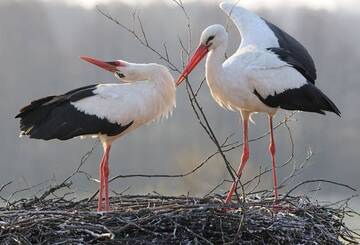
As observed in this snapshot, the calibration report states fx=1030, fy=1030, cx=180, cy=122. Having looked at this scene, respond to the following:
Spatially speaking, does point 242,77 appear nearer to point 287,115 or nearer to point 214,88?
point 214,88

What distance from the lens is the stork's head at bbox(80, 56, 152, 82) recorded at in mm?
9148

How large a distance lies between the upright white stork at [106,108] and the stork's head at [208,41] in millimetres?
233

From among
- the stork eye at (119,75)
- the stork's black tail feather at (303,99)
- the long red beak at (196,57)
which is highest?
the long red beak at (196,57)

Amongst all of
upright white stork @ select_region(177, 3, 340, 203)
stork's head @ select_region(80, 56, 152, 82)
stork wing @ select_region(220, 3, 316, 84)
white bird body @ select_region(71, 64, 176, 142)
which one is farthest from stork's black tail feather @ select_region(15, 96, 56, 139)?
stork wing @ select_region(220, 3, 316, 84)

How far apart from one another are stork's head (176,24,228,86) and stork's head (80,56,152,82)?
39 cm

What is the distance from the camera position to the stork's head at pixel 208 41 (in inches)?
360

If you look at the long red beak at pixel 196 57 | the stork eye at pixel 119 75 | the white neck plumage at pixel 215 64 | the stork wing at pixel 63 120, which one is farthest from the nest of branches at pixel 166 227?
the stork eye at pixel 119 75

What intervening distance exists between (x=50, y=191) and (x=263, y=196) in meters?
1.94

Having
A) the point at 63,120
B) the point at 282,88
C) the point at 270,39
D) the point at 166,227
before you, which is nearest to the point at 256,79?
the point at 282,88

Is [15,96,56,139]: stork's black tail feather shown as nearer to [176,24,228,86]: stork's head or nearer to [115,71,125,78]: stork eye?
[115,71,125,78]: stork eye

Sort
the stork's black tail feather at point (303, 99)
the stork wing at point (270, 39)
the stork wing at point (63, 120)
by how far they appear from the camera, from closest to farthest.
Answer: the stork wing at point (63, 120)
the stork's black tail feather at point (303, 99)
the stork wing at point (270, 39)

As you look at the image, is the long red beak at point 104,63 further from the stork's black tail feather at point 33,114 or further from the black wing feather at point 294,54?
the black wing feather at point 294,54

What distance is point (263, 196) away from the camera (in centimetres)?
942

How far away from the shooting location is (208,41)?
919 cm
